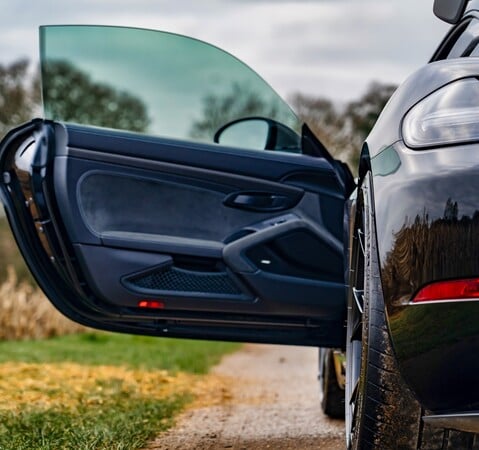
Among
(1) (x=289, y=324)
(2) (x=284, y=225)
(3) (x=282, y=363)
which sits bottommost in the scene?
(3) (x=282, y=363)

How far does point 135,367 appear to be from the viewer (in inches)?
396

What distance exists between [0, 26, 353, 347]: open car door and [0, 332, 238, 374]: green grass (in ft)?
16.9

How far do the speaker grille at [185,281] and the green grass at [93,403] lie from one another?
0.68m

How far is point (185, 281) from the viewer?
15.4 ft

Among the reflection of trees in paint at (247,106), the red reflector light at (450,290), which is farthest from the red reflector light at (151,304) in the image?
the red reflector light at (450,290)

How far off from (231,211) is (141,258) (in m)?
0.43

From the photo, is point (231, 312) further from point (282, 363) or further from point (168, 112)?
point (282, 363)

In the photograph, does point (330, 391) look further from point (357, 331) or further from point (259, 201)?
point (357, 331)

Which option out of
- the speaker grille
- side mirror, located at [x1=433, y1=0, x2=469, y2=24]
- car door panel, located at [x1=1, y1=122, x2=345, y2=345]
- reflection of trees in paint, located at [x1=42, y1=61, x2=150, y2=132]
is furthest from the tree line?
side mirror, located at [x1=433, y1=0, x2=469, y2=24]

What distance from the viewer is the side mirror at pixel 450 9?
3.72 metres

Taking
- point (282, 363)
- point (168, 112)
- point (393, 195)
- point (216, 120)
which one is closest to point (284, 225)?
point (168, 112)

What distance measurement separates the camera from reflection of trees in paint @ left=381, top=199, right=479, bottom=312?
277cm

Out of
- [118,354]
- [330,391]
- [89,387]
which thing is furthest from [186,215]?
[118,354]

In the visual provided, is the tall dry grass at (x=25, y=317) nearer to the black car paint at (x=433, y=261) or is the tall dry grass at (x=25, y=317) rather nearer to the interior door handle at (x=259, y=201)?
Result: the interior door handle at (x=259, y=201)
